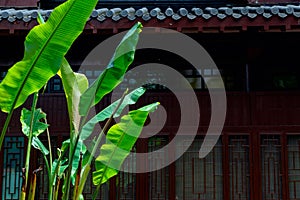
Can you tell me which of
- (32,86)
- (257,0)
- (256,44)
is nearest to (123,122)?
(32,86)

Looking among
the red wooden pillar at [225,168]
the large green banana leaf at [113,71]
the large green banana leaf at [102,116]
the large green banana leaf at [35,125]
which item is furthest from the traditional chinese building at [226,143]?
the large green banana leaf at [113,71]

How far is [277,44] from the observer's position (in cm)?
597

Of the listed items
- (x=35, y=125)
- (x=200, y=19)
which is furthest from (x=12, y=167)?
(x=200, y=19)

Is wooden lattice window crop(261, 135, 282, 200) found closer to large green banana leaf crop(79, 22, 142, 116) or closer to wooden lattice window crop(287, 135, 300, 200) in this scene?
wooden lattice window crop(287, 135, 300, 200)

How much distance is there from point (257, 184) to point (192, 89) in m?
1.35

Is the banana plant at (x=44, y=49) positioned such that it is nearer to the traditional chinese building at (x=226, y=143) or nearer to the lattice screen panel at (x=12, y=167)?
the traditional chinese building at (x=226, y=143)

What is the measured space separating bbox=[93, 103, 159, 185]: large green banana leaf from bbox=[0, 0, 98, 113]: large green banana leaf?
36.7 inches

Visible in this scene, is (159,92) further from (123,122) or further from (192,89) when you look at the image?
(123,122)

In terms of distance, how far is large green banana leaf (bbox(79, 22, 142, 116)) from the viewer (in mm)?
4395

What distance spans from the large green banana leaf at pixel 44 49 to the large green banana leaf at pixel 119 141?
0.93 meters

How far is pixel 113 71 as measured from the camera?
4.52 meters

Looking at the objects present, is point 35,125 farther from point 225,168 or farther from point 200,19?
point 225,168

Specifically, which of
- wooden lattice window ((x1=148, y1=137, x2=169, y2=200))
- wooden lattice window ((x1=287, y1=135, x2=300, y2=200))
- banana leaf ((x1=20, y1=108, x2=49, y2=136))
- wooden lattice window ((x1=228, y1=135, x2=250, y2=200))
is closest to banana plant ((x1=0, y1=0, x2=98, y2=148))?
banana leaf ((x1=20, y1=108, x2=49, y2=136))

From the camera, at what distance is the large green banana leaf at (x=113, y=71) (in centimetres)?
439
